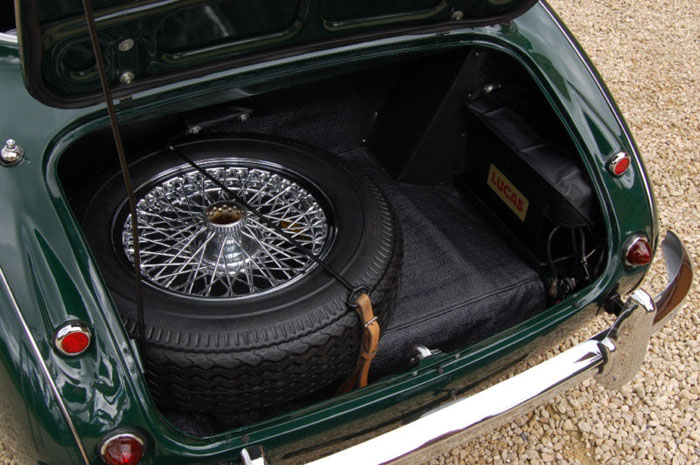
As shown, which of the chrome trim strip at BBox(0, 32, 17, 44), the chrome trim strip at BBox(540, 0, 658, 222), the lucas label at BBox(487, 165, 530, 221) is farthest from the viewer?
the lucas label at BBox(487, 165, 530, 221)

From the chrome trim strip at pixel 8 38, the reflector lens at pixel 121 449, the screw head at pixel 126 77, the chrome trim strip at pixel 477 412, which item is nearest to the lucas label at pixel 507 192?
the chrome trim strip at pixel 477 412

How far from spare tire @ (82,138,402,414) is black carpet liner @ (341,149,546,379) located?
0.72 ft

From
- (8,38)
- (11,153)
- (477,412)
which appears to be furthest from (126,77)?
(477,412)

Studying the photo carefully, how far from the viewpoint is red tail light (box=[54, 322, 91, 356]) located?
4.87 feet

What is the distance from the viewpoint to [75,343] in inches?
58.7

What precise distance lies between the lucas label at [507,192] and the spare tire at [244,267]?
52 centimetres

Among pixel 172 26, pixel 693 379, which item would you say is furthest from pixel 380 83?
pixel 693 379

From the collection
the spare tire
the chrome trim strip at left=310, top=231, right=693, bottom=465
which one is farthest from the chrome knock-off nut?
the chrome trim strip at left=310, top=231, right=693, bottom=465

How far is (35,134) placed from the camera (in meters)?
1.73

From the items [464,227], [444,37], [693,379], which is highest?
[444,37]

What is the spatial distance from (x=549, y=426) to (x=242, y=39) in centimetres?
172

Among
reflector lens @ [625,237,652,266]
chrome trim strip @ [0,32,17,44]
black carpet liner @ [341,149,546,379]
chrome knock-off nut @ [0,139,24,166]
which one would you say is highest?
chrome trim strip @ [0,32,17,44]

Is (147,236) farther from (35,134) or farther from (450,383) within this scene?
(450,383)

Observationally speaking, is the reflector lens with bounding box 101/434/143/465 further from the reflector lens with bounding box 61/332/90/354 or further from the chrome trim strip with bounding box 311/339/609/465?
the chrome trim strip with bounding box 311/339/609/465
